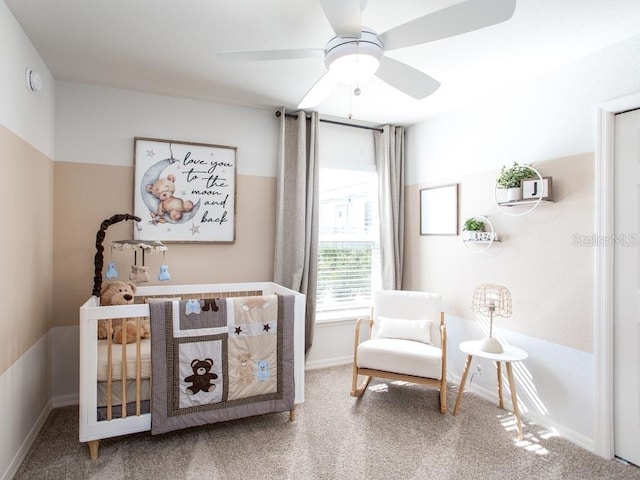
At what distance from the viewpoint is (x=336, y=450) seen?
226 centimetres

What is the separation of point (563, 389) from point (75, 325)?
3.52 m

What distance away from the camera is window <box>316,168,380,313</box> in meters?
3.86

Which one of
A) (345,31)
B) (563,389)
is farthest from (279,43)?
(563,389)

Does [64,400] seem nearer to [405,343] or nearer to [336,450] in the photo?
[336,450]

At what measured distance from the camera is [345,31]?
1.55 metres

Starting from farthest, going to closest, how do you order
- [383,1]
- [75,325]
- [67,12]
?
[75,325], [67,12], [383,1]

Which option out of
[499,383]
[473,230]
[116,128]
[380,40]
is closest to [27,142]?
[116,128]

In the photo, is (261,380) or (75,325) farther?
(75,325)

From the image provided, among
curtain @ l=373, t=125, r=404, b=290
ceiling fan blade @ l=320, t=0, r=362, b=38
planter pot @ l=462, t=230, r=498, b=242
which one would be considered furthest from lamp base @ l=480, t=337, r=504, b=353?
ceiling fan blade @ l=320, t=0, r=362, b=38

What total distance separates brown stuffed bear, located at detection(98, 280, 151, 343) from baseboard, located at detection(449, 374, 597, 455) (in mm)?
2415

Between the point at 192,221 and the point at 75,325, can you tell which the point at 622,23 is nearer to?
the point at 192,221

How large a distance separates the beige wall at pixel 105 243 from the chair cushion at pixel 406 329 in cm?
125

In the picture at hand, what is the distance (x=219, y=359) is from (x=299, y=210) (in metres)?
1.57

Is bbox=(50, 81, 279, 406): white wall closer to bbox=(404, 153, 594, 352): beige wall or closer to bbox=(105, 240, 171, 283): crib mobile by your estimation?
bbox=(105, 240, 171, 283): crib mobile
